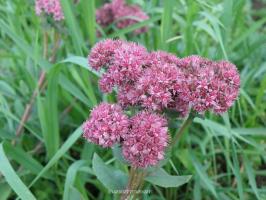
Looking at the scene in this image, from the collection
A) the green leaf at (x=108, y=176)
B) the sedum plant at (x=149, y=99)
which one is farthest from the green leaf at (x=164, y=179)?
the green leaf at (x=108, y=176)

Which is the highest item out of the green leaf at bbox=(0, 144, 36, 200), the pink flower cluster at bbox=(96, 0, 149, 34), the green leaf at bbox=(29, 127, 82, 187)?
the pink flower cluster at bbox=(96, 0, 149, 34)

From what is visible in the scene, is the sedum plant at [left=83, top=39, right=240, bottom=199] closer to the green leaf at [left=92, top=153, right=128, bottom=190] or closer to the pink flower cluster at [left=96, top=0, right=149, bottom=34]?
the green leaf at [left=92, top=153, right=128, bottom=190]

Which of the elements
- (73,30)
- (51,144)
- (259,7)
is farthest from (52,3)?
(259,7)

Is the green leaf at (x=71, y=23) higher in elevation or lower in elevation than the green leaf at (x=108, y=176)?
higher

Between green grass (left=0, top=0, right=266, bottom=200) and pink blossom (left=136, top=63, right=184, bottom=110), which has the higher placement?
pink blossom (left=136, top=63, right=184, bottom=110)

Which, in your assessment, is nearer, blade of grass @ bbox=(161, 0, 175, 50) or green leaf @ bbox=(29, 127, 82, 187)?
green leaf @ bbox=(29, 127, 82, 187)

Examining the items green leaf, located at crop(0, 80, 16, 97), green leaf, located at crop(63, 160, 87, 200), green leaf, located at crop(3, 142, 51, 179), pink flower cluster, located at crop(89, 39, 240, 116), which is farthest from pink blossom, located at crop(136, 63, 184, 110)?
green leaf, located at crop(0, 80, 16, 97)

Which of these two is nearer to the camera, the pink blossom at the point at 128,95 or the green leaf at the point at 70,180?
the pink blossom at the point at 128,95

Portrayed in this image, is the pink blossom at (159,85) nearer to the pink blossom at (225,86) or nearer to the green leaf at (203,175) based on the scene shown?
the pink blossom at (225,86)
